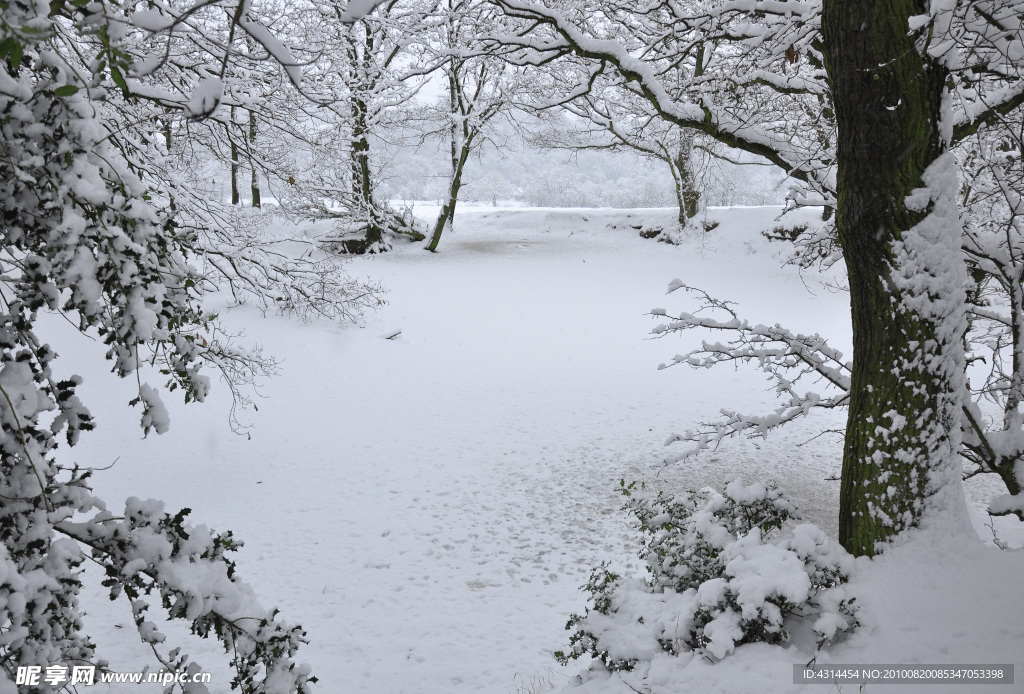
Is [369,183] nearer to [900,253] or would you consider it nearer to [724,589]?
[900,253]

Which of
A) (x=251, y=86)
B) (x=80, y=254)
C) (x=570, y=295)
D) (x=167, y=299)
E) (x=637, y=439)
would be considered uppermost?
(x=251, y=86)

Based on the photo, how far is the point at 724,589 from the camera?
295 cm

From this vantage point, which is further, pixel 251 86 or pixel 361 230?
pixel 361 230

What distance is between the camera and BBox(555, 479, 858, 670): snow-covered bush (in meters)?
2.84

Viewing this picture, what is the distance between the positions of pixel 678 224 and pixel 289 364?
46.5 ft

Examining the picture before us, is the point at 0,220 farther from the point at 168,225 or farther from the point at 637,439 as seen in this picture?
the point at 637,439

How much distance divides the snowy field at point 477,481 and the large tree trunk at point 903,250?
1.18ft

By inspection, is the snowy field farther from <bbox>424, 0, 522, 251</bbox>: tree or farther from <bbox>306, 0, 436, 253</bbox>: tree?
<bbox>424, 0, 522, 251</bbox>: tree

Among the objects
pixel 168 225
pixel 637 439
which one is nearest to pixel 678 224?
pixel 637 439

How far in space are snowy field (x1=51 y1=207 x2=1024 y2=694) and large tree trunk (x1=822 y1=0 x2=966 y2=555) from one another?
1.18 feet

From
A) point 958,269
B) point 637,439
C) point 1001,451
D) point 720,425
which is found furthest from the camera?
point 637,439

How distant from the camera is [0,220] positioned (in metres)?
1.84

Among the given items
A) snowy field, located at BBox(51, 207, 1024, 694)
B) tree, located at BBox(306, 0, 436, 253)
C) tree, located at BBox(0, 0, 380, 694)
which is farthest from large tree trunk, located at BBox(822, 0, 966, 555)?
tree, located at BBox(306, 0, 436, 253)

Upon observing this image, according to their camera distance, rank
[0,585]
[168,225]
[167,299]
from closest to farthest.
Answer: [0,585] < [167,299] < [168,225]
